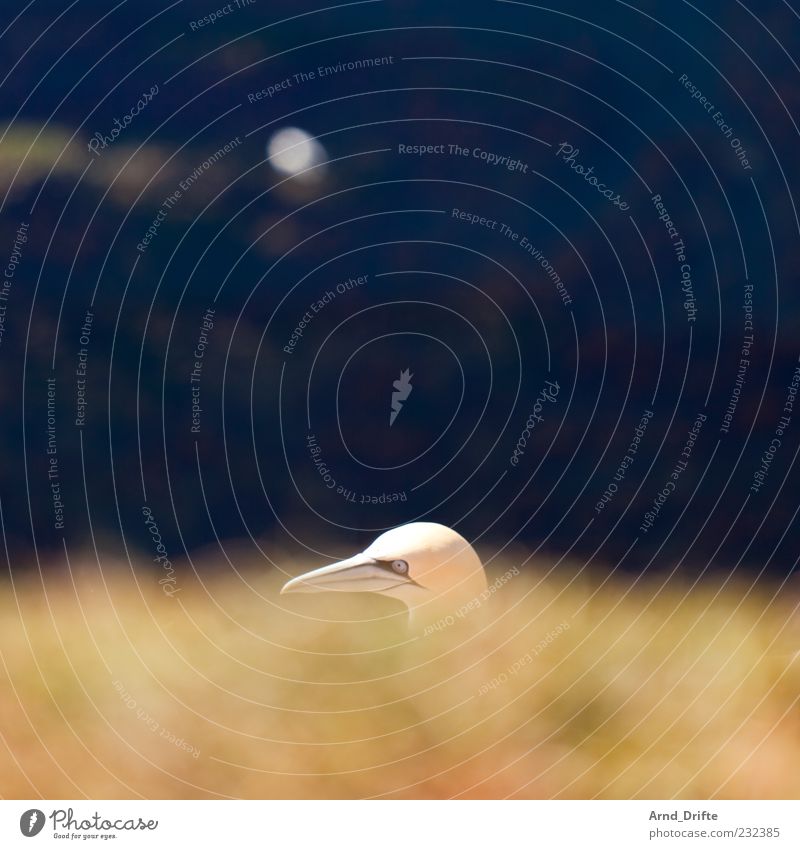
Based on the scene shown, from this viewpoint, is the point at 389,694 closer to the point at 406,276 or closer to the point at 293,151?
the point at 406,276

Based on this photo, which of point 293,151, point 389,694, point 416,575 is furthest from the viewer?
point 293,151

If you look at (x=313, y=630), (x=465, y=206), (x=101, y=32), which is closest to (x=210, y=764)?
(x=313, y=630)

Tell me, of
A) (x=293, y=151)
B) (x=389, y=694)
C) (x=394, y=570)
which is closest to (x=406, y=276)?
(x=293, y=151)

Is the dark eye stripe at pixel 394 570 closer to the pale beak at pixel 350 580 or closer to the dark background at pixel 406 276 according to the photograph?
the pale beak at pixel 350 580

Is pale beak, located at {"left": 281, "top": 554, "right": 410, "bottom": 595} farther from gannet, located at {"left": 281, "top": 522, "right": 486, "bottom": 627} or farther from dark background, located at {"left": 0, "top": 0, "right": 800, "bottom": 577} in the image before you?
dark background, located at {"left": 0, "top": 0, "right": 800, "bottom": 577}

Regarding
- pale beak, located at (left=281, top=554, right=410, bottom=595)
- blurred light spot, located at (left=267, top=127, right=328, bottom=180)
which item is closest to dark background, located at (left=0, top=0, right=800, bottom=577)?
blurred light spot, located at (left=267, top=127, right=328, bottom=180)

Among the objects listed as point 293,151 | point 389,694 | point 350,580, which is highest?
point 293,151

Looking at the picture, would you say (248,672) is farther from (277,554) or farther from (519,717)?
(519,717)
